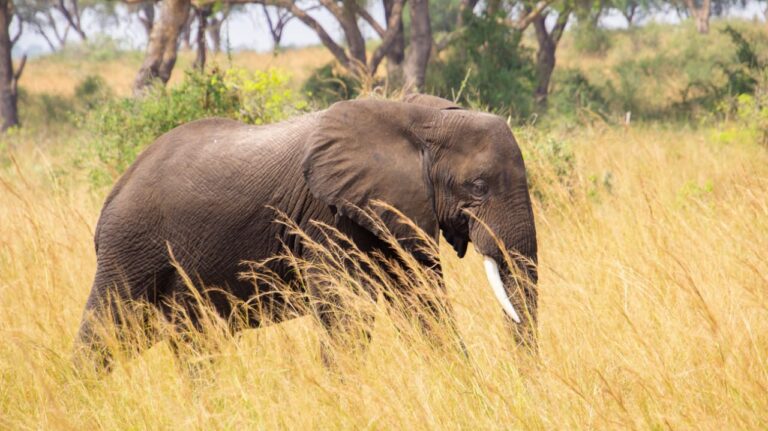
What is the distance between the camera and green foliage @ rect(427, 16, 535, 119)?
1853 centimetres

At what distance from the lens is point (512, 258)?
4406 millimetres

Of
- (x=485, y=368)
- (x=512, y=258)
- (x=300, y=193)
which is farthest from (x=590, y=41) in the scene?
(x=485, y=368)

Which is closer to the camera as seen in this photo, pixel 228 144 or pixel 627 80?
pixel 228 144

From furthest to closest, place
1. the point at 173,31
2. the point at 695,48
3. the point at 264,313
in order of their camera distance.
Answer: the point at 695,48
the point at 173,31
the point at 264,313

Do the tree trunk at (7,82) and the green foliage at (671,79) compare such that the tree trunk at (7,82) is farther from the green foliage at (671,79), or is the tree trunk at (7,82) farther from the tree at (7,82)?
the green foliage at (671,79)

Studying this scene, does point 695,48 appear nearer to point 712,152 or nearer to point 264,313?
point 712,152

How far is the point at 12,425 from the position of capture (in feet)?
13.3

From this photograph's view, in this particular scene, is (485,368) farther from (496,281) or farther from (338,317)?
(338,317)

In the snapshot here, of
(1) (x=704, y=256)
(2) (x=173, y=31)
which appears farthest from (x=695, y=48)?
(1) (x=704, y=256)

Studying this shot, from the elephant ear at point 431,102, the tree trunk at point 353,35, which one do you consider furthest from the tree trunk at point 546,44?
the elephant ear at point 431,102

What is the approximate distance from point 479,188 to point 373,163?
451mm

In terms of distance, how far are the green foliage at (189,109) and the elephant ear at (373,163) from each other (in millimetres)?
4669

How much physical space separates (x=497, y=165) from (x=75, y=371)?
1995mm

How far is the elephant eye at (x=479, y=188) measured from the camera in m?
4.46
